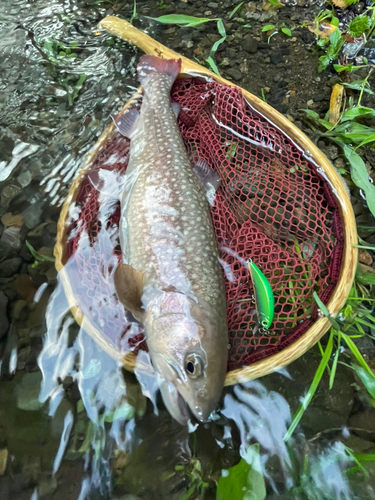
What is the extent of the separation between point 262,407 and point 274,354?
1.59ft

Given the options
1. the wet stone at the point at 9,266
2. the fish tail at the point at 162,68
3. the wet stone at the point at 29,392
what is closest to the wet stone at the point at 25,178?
the wet stone at the point at 9,266

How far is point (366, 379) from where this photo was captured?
2.41m

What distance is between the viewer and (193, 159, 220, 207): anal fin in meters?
2.77

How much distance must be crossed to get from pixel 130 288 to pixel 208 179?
114 cm

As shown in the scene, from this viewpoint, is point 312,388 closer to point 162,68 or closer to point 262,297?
point 262,297

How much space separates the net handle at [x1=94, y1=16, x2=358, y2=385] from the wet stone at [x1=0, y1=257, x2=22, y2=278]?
1.45 meters

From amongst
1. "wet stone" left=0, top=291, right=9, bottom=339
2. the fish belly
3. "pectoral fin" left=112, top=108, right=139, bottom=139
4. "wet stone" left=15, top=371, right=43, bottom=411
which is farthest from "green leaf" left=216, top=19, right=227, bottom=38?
"wet stone" left=15, top=371, right=43, bottom=411

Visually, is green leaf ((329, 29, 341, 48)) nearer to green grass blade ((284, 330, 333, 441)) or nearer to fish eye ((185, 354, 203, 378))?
green grass blade ((284, 330, 333, 441))

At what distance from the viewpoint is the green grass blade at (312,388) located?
7.60 ft

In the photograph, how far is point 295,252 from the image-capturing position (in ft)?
8.50

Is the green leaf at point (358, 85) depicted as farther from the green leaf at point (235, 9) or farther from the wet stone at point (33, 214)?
the wet stone at point (33, 214)

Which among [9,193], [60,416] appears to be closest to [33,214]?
[9,193]

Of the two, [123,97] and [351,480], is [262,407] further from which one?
[123,97]

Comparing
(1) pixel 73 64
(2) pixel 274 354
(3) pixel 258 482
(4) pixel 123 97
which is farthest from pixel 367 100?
(3) pixel 258 482
